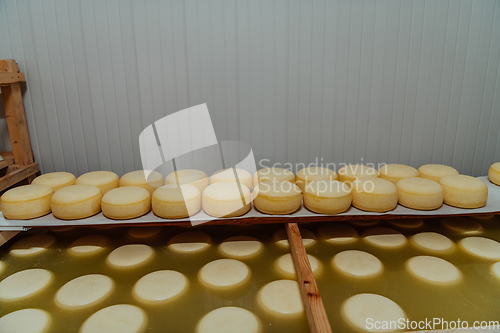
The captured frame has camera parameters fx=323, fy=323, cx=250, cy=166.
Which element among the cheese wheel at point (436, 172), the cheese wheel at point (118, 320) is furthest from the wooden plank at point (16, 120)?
the cheese wheel at point (436, 172)

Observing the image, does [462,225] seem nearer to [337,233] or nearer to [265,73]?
[337,233]

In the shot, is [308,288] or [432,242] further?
[432,242]

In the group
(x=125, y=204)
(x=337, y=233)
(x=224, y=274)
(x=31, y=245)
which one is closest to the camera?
(x=224, y=274)

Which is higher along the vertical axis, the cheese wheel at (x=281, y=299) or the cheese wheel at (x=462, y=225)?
the cheese wheel at (x=462, y=225)

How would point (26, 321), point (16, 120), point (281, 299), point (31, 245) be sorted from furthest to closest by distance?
1. point (16, 120)
2. point (31, 245)
3. point (281, 299)
4. point (26, 321)

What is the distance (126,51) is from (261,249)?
1509mm

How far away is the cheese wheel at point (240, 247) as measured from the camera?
1.67m

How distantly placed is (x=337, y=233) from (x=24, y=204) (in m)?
1.67

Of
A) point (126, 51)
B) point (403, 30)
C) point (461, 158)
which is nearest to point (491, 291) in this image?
point (461, 158)

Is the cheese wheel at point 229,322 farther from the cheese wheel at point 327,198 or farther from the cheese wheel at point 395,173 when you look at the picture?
the cheese wheel at point 395,173

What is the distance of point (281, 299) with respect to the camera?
137 cm

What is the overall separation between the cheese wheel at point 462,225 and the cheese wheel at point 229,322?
1.36 metres

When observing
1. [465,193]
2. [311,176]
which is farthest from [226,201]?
[465,193]

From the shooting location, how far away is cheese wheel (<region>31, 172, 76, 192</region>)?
188 centimetres
